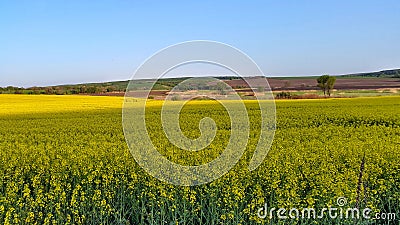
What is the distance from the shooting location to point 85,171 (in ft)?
27.5

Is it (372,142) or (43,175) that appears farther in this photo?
(372,142)

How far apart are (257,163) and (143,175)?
7.81ft

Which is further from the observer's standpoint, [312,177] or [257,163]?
[257,163]

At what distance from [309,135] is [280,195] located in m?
9.18

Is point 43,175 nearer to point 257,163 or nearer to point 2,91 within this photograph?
point 257,163

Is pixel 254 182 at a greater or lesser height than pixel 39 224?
greater

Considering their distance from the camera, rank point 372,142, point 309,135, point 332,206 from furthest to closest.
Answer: point 309,135 → point 372,142 → point 332,206

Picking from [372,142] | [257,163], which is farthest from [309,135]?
[257,163]

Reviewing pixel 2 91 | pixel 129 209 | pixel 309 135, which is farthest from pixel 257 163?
pixel 2 91

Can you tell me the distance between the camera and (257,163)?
8.59 meters

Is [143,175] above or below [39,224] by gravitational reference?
above

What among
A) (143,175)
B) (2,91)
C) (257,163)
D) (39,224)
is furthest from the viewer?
(2,91)

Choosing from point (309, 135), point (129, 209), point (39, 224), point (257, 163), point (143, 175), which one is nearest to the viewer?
point (39, 224)

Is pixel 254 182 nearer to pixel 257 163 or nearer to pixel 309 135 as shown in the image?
pixel 257 163
